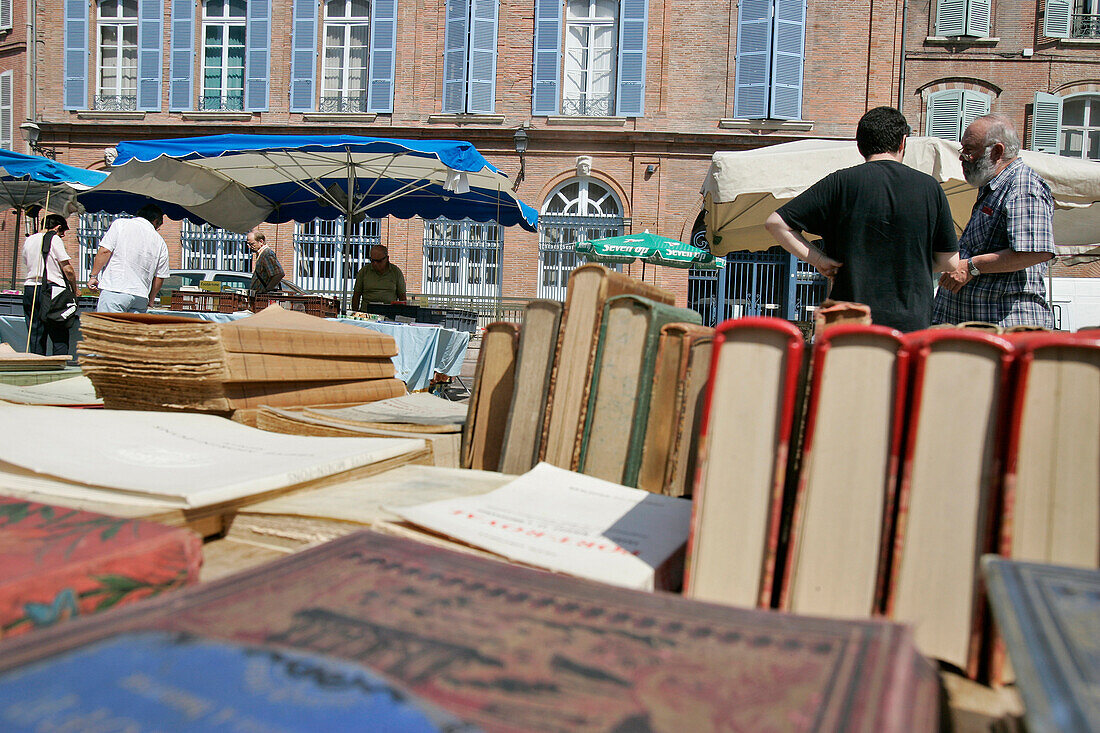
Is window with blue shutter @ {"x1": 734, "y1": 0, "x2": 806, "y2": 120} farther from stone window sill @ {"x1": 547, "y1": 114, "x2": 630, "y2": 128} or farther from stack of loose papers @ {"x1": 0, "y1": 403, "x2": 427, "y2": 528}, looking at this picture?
stack of loose papers @ {"x1": 0, "y1": 403, "x2": 427, "y2": 528}

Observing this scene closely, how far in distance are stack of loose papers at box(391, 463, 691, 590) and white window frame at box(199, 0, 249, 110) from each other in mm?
17779

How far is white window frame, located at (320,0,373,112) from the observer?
1650 centimetres

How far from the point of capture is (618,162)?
53.1ft

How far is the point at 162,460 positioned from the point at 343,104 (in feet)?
54.9

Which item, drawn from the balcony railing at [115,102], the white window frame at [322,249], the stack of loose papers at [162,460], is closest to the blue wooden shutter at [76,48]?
the balcony railing at [115,102]

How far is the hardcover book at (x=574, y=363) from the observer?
63.0 inches

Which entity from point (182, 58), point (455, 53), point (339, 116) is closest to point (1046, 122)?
point (455, 53)

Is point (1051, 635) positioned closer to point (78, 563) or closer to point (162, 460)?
point (78, 563)

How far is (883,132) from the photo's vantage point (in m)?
2.48

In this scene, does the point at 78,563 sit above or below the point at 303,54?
below

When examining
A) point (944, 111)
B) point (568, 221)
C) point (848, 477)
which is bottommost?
point (848, 477)

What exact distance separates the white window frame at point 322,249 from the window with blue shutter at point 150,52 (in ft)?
14.0

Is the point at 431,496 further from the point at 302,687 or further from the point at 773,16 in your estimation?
the point at 773,16

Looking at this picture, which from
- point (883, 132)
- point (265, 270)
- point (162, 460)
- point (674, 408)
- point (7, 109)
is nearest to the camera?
point (162, 460)
